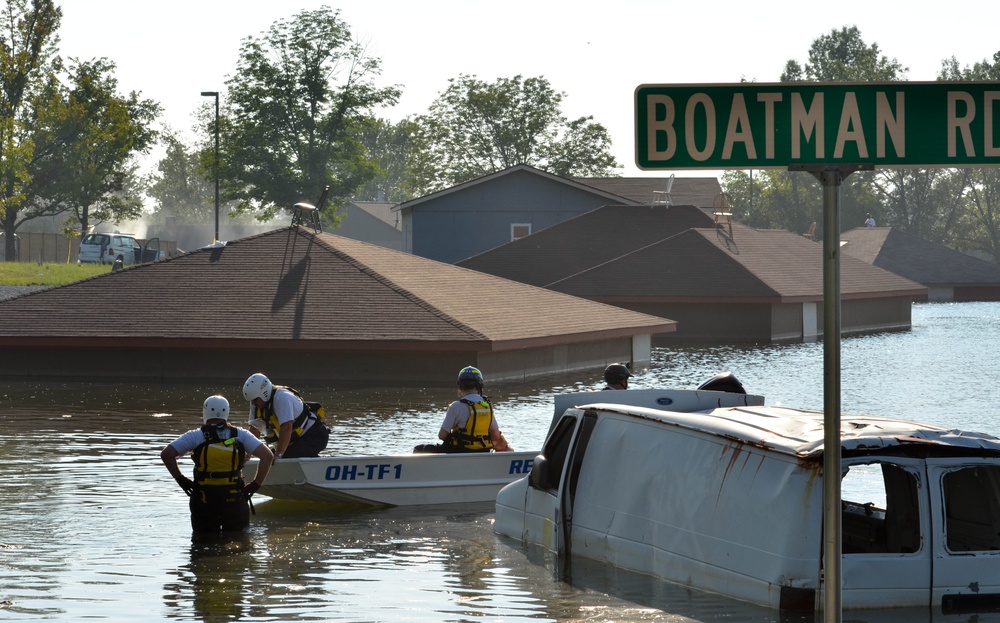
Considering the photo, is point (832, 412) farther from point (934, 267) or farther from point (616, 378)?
point (934, 267)

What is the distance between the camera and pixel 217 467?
14.1 m

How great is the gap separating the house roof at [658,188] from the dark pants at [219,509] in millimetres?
60568

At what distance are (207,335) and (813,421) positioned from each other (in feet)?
89.0

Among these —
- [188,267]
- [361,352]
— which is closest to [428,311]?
[361,352]

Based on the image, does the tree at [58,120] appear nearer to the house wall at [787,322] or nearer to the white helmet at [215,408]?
the house wall at [787,322]

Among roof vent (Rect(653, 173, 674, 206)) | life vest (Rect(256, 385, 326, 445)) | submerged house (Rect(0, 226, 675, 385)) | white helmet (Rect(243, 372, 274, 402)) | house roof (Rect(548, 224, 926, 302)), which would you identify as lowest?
life vest (Rect(256, 385, 326, 445))

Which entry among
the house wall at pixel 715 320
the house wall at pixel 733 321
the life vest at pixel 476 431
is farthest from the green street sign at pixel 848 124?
the house wall at pixel 715 320

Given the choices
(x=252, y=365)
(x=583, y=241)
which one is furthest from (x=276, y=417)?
(x=583, y=241)

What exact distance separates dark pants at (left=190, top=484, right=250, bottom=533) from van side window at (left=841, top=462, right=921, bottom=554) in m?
6.61

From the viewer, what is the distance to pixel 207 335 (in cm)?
3528

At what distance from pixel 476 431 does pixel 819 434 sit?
789 centimetres

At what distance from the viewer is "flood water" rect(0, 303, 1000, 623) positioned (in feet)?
36.7

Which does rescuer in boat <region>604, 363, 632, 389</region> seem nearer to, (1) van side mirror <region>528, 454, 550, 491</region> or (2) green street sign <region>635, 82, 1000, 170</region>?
(1) van side mirror <region>528, 454, 550, 491</region>

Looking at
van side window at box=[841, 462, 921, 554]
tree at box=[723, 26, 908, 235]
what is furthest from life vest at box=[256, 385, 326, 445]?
tree at box=[723, 26, 908, 235]
